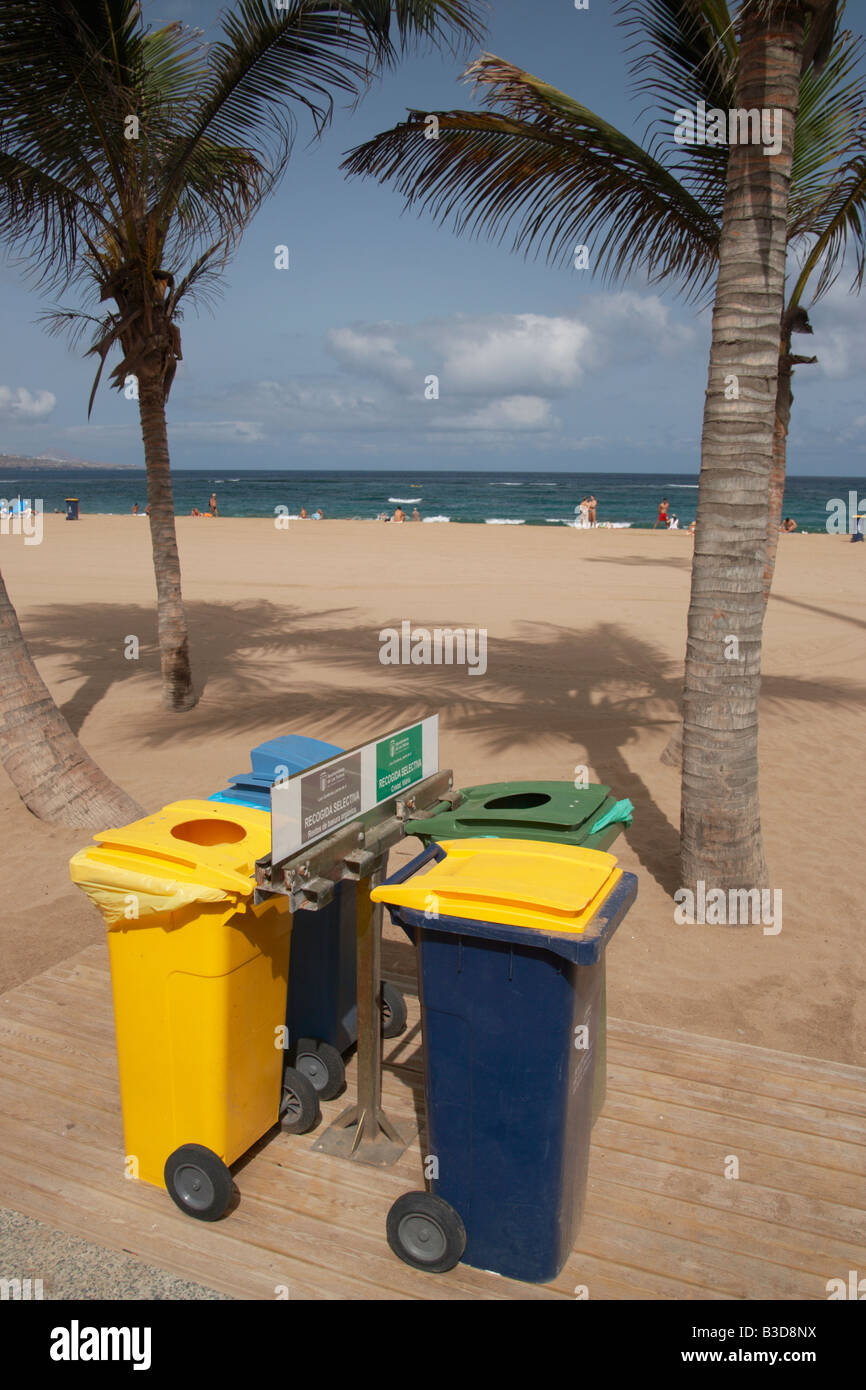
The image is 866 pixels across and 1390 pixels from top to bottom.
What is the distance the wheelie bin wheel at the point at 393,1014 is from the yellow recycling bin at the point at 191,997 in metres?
0.86

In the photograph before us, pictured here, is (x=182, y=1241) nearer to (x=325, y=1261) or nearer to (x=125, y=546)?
(x=325, y=1261)

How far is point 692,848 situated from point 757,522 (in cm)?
192

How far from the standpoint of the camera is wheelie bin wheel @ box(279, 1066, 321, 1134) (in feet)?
11.1

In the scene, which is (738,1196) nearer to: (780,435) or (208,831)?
(208,831)

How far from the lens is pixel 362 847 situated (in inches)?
124

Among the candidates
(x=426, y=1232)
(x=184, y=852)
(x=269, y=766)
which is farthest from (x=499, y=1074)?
(x=269, y=766)

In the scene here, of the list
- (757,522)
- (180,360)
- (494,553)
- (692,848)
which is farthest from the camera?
(494,553)

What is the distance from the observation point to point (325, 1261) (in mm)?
2834

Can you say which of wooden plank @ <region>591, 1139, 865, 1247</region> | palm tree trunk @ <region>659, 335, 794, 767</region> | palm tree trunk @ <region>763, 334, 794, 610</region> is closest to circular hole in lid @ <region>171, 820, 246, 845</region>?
wooden plank @ <region>591, 1139, 865, 1247</region>

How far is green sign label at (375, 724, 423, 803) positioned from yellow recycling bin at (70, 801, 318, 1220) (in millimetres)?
445

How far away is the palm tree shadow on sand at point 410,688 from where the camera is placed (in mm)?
9078

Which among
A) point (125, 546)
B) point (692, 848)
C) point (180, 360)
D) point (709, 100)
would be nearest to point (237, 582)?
point (125, 546)

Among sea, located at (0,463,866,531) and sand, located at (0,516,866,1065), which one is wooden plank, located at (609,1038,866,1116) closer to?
sand, located at (0,516,866,1065)
